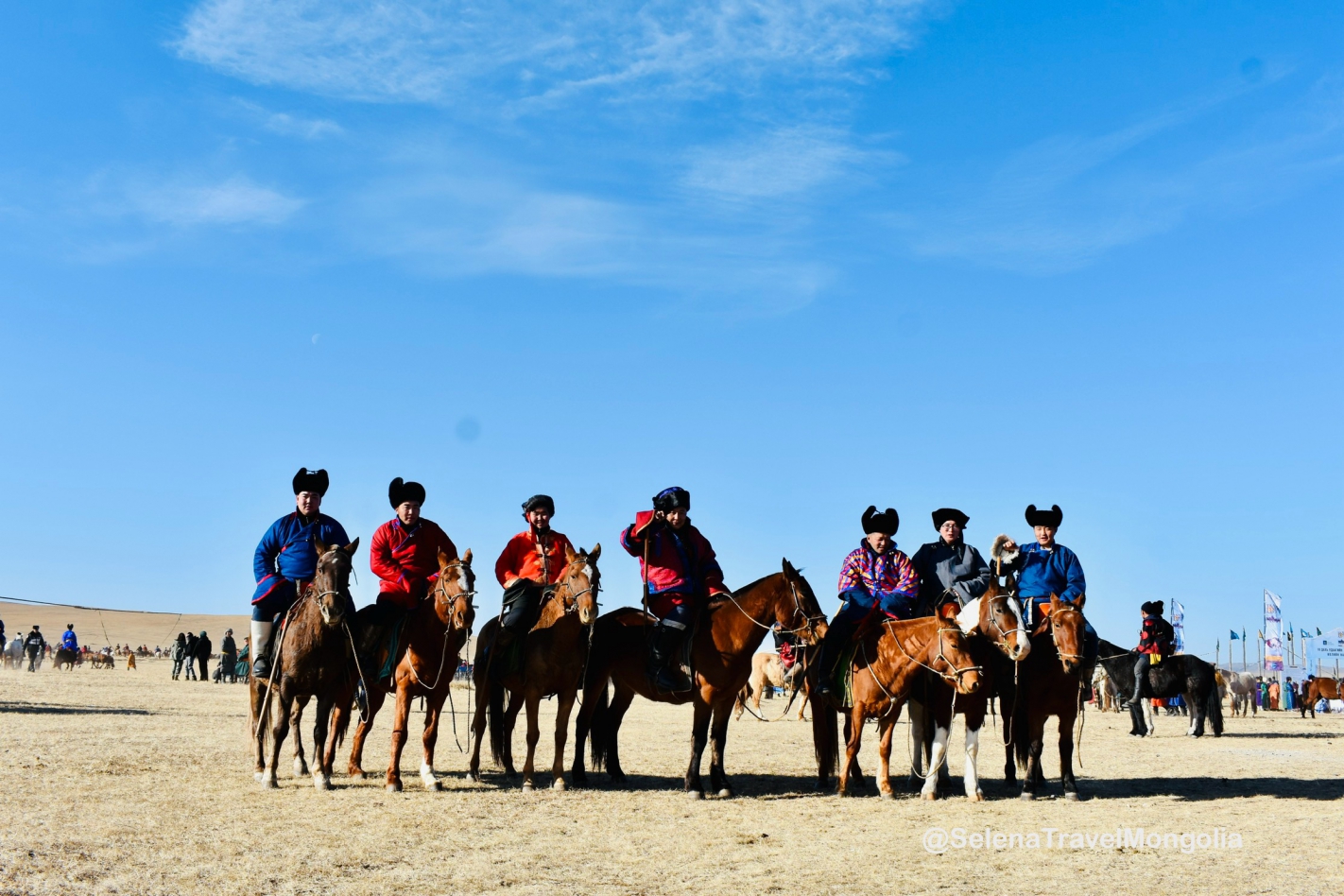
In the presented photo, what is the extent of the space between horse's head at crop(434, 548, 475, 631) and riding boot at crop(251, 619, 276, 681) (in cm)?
183

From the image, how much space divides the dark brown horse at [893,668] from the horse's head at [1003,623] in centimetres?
31

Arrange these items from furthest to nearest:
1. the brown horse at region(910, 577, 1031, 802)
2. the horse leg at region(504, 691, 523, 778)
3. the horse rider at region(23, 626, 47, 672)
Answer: the horse rider at region(23, 626, 47, 672)
the horse leg at region(504, 691, 523, 778)
the brown horse at region(910, 577, 1031, 802)

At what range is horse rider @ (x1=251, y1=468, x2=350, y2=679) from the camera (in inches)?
455

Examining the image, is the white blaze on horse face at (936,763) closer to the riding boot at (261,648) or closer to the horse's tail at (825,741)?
the horse's tail at (825,741)

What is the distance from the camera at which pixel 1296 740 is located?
23.0 metres

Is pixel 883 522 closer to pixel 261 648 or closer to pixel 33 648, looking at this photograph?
pixel 261 648

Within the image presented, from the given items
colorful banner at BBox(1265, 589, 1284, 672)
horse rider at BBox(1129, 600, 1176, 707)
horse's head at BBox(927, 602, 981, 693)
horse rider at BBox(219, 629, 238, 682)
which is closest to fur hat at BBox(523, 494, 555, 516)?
Result: horse's head at BBox(927, 602, 981, 693)

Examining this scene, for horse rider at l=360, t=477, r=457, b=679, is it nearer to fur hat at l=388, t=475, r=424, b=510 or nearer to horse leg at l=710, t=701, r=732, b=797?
fur hat at l=388, t=475, r=424, b=510

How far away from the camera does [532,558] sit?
41.1 feet

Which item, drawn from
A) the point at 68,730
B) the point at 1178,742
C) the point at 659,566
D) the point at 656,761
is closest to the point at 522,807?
the point at 659,566

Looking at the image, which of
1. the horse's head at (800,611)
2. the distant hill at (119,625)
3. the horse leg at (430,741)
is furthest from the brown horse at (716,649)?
the distant hill at (119,625)

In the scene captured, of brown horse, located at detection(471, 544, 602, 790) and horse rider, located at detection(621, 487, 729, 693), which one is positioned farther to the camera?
horse rider, located at detection(621, 487, 729, 693)

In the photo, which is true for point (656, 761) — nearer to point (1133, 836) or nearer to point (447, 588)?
point (447, 588)

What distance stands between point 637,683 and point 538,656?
1.18m
